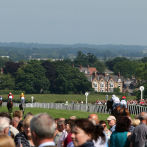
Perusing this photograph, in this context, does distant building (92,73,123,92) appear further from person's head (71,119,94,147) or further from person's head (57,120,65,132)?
person's head (71,119,94,147)

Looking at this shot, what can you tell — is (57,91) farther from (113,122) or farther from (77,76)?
(113,122)

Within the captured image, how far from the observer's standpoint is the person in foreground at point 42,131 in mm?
6430

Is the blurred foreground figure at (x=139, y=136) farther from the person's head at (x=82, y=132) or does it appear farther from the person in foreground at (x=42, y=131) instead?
the person in foreground at (x=42, y=131)

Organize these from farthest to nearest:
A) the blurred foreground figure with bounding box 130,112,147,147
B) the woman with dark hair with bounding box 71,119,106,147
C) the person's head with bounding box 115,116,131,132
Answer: the blurred foreground figure with bounding box 130,112,147,147, the person's head with bounding box 115,116,131,132, the woman with dark hair with bounding box 71,119,106,147

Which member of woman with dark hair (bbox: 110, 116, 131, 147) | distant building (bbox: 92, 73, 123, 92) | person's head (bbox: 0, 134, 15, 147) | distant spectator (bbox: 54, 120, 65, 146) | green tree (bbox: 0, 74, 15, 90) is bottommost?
distant building (bbox: 92, 73, 123, 92)

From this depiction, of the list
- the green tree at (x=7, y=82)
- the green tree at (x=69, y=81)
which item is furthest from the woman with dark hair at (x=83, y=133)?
the green tree at (x=7, y=82)

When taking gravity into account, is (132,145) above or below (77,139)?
below

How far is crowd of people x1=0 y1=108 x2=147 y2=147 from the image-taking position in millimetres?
6465

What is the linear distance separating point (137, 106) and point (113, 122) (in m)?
26.5

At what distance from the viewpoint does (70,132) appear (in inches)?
391

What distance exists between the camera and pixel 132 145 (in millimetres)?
10109

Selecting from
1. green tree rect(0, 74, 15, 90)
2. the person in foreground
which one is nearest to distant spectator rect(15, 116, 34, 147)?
the person in foreground

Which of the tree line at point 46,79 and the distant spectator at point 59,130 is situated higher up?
the distant spectator at point 59,130

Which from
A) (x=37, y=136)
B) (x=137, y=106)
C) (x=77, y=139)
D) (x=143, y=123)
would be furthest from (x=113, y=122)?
(x=137, y=106)
